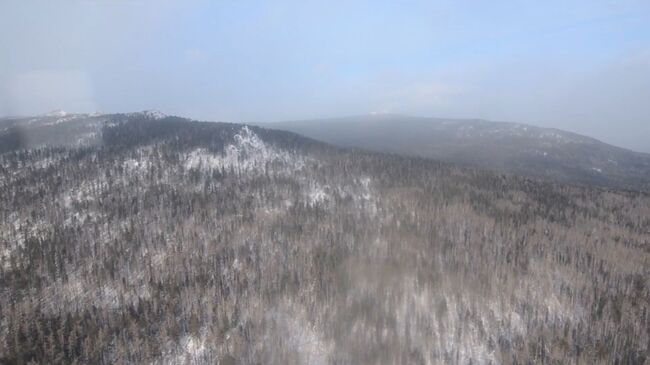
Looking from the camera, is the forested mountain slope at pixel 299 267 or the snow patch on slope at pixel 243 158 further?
the snow patch on slope at pixel 243 158

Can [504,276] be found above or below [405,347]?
above

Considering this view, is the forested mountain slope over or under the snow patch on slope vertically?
under

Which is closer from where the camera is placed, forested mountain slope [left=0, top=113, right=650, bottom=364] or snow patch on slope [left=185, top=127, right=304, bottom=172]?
forested mountain slope [left=0, top=113, right=650, bottom=364]

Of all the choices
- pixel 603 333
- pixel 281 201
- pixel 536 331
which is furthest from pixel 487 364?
pixel 281 201

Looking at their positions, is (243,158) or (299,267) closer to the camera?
(299,267)

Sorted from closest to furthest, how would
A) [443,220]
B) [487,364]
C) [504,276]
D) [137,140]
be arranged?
[487,364] < [504,276] < [443,220] < [137,140]

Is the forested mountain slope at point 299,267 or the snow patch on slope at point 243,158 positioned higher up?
the snow patch on slope at point 243,158

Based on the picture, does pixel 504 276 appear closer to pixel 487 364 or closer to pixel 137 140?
pixel 487 364

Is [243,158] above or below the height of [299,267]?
above
